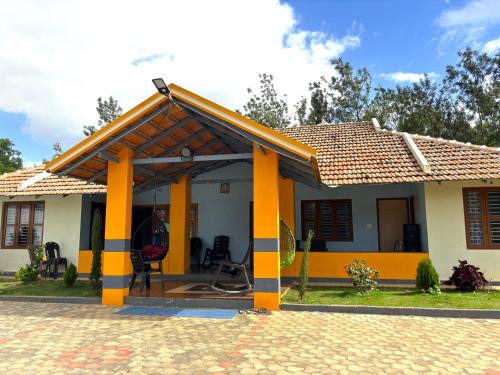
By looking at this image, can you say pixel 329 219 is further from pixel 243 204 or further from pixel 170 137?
pixel 170 137

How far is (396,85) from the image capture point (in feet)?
88.4

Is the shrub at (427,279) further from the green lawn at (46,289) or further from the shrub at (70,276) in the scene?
the shrub at (70,276)

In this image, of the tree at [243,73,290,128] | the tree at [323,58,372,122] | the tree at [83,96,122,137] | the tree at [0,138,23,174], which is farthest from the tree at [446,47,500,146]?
the tree at [0,138,23,174]

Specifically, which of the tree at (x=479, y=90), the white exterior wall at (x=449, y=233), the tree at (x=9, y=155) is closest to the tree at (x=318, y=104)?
the tree at (x=479, y=90)

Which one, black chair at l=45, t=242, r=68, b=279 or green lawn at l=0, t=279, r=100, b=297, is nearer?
Result: green lawn at l=0, t=279, r=100, b=297

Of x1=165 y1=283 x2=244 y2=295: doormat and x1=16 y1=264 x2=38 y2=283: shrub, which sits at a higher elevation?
x1=16 y1=264 x2=38 y2=283: shrub

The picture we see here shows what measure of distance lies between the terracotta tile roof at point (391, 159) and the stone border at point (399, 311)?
3.48 meters

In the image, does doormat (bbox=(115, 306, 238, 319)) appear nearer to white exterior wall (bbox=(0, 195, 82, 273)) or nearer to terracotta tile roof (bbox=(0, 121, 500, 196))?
terracotta tile roof (bbox=(0, 121, 500, 196))

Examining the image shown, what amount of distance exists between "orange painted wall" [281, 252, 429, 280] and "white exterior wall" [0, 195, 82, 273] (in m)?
7.05

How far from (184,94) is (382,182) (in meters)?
5.39

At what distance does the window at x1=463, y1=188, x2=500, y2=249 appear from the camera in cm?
922

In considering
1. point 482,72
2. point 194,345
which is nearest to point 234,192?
point 194,345

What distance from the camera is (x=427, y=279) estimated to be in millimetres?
8117

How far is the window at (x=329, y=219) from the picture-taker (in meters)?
12.0
